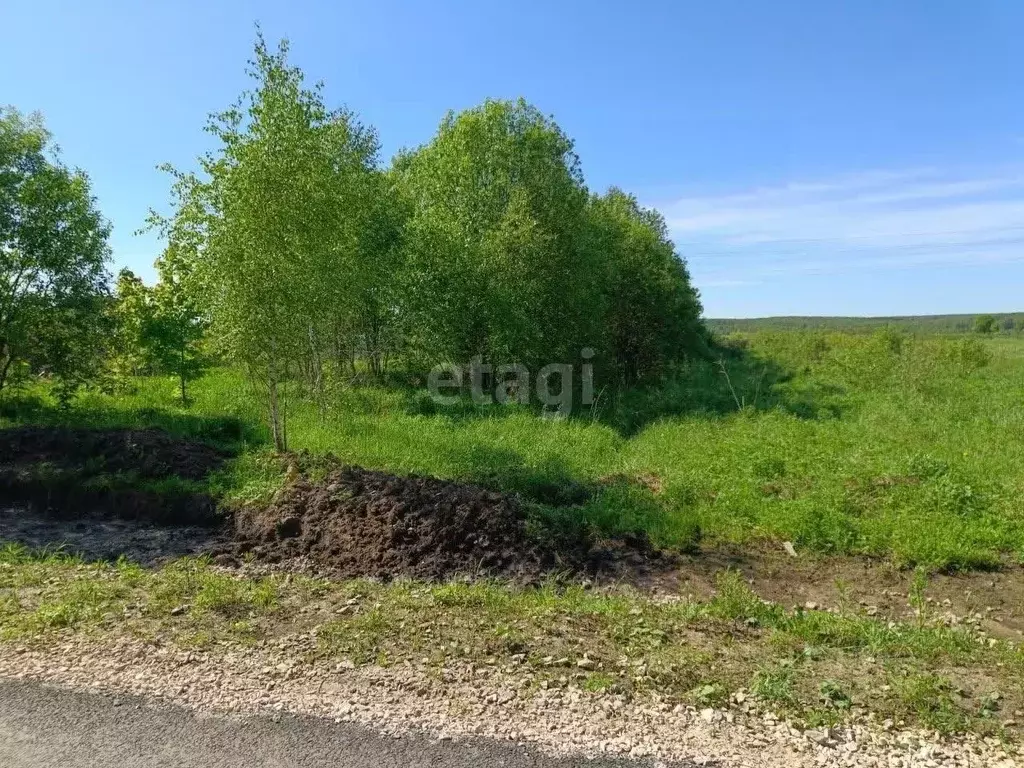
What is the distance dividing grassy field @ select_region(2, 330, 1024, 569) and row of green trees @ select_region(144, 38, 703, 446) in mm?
1817

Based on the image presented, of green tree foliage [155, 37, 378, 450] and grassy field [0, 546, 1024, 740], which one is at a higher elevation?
green tree foliage [155, 37, 378, 450]

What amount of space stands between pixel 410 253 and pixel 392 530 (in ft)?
33.7

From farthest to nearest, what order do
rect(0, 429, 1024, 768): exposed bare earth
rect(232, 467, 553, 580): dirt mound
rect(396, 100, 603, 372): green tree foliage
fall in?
rect(396, 100, 603, 372): green tree foliage → rect(232, 467, 553, 580): dirt mound → rect(0, 429, 1024, 768): exposed bare earth

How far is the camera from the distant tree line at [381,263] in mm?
10203

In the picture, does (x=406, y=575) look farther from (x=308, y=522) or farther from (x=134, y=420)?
(x=134, y=420)

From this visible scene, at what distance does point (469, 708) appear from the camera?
341 cm

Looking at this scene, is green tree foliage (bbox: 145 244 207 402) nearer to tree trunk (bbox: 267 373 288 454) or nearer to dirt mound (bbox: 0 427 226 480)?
dirt mound (bbox: 0 427 226 480)

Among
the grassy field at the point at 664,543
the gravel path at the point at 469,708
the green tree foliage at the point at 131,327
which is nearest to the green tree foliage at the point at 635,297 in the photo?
the grassy field at the point at 664,543

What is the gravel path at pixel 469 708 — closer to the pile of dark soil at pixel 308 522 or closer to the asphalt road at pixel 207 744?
the asphalt road at pixel 207 744

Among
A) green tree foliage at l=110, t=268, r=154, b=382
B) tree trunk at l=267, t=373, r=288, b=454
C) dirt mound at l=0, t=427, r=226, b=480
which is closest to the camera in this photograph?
dirt mound at l=0, t=427, r=226, b=480

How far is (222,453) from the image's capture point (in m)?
11.2

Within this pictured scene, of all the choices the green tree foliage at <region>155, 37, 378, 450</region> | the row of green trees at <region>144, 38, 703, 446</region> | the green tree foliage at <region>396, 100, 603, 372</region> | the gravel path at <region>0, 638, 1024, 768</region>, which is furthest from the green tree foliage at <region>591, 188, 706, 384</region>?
the gravel path at <region>0, 638, 1024, 768</region>

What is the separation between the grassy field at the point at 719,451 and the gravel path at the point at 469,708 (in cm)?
461

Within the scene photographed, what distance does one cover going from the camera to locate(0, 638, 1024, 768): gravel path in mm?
3072
